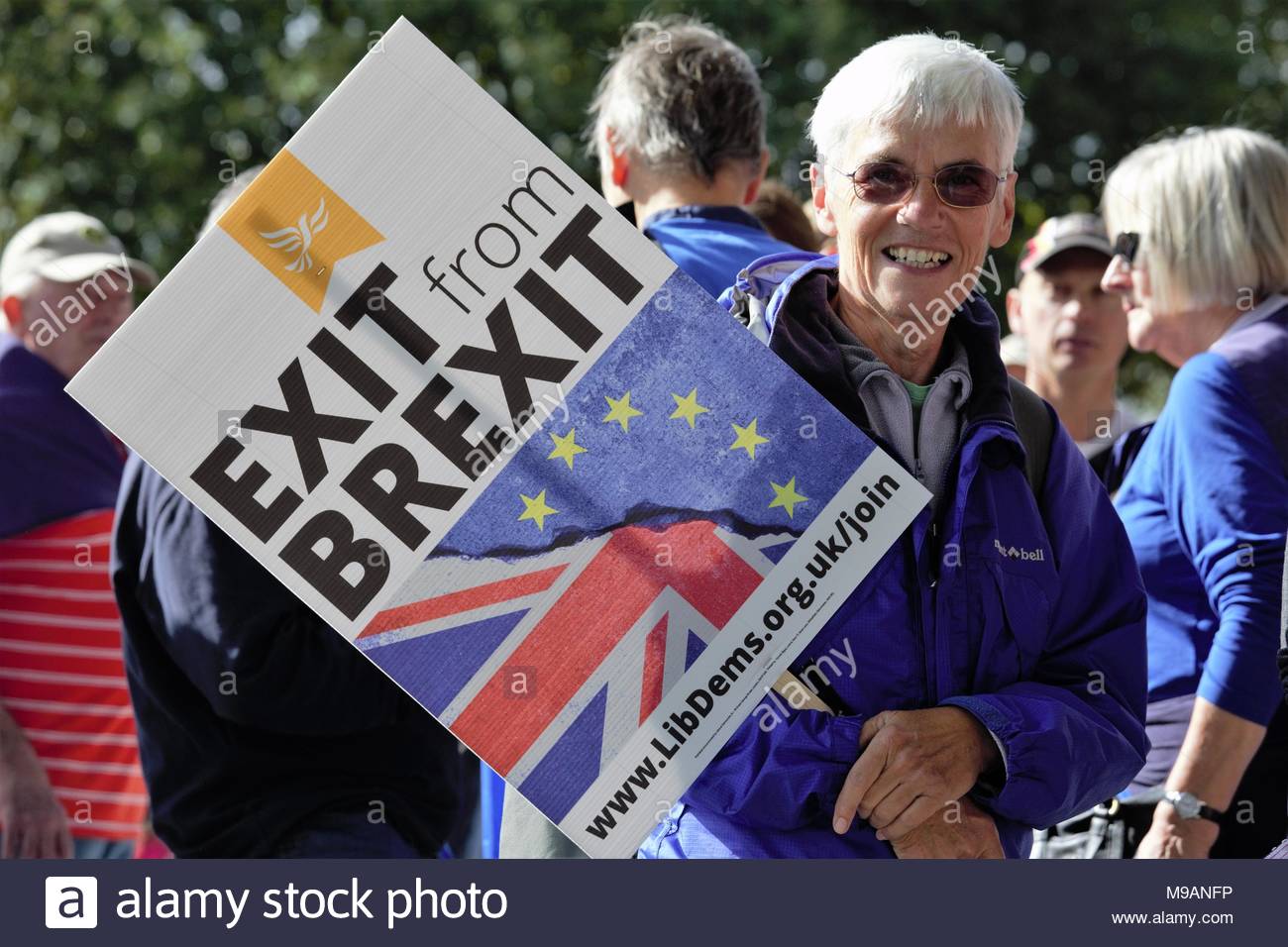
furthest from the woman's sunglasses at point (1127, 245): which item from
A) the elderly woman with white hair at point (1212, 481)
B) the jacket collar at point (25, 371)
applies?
the jacket collar at point (25, 371)

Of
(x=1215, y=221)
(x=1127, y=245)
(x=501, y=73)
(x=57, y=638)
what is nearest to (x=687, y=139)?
(x=1127, y=245)

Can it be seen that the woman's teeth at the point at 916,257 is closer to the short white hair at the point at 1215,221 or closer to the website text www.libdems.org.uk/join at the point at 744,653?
the website text www.libdems.org.uk/join at the point at 744,653

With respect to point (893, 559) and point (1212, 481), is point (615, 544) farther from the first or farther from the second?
point (1212, 481)

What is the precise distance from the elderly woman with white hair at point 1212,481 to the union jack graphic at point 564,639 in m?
1.28

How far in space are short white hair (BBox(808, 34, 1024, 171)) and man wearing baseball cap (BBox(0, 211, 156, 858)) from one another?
2.63 metres

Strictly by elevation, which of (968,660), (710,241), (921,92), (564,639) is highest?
(921,92)

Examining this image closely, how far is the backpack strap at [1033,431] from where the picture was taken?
104 inches

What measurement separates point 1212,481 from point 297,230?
1851 millimetres

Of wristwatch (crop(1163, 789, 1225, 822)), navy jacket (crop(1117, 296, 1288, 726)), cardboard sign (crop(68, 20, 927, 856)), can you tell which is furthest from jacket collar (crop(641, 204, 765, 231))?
wristwatch (crop(1163, 789, 1225, 822))

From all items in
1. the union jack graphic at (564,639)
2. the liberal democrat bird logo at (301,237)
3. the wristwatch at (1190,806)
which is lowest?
the union jack graphic at (564,639)

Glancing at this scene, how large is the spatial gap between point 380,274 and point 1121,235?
1983 mm

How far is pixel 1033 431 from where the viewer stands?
268 cm

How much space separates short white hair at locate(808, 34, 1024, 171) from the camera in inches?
99.6
